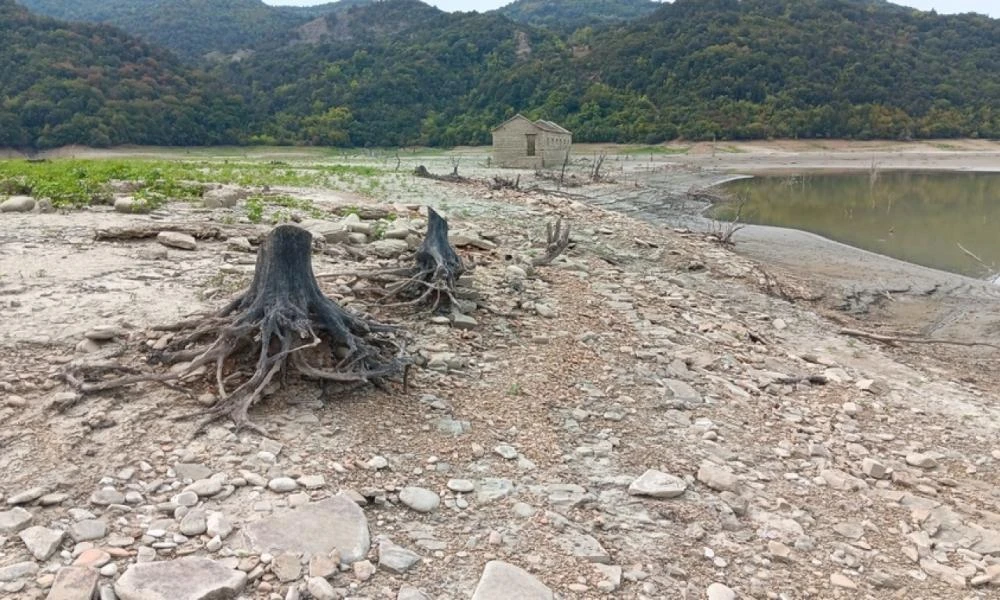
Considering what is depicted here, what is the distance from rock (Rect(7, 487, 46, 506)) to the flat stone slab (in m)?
1.07

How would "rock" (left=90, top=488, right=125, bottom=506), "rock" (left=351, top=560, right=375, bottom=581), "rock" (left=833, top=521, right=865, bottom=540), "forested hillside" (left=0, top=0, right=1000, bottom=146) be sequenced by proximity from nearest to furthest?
"rock" (left=351, top=560, right=375, bottom=581)
"rock" (left=90, top=488, right=125, bottom=506)
"rock" (left=833, top=521, right=865, bottom=540)
"forested hillside" (left=0, top=0, right=1000, bottom=146)

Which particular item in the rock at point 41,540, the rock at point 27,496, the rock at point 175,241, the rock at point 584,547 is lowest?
the rock at point 584,547

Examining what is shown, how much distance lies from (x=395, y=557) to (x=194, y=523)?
3.39 ft

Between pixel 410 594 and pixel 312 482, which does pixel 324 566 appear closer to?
pixel 410 594

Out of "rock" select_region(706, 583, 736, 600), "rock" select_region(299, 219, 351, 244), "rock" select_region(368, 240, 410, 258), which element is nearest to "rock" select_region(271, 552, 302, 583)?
"rock" select_region(706, 583, 736, 600)

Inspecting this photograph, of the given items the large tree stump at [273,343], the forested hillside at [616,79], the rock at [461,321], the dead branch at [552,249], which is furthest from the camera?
the forested hillside at [616,79]

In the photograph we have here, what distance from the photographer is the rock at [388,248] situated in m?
8.76

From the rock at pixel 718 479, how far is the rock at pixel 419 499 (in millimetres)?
1921

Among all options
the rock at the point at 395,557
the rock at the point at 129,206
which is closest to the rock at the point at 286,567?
the rock at the point at 395,557

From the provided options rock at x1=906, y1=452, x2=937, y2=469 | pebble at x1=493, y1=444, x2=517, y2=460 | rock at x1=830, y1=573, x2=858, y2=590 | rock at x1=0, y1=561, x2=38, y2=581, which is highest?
rock at x1=0, y1=561, x2=38, y2=581

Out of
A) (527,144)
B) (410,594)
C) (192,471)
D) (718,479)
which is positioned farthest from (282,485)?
(527,144)

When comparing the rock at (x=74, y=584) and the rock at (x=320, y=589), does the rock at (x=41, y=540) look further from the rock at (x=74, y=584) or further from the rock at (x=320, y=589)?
the rock at (x=320, y=589)

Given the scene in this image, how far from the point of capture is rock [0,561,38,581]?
113 inches

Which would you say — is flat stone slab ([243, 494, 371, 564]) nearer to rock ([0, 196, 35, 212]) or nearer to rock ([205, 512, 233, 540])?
rock ([205, 512, 233, 540])
